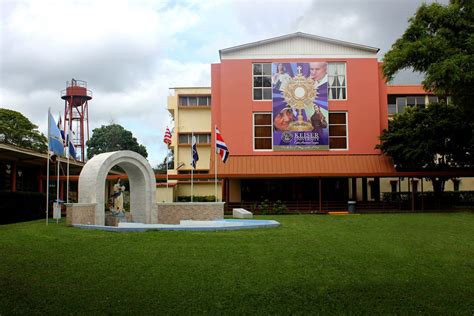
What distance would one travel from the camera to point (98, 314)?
24.4 feet

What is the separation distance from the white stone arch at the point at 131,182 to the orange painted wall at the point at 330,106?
1232 cm

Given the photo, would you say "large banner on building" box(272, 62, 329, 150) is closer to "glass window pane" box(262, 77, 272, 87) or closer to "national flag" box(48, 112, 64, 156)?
"glass window pane" box(262, 77, 272, 87)

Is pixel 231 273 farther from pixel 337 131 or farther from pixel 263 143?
pixel 337 131

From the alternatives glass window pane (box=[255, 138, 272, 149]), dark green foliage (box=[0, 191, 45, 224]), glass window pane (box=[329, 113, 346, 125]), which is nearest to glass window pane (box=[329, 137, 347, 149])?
glass window pane (box=[329, 113, 346, 125])

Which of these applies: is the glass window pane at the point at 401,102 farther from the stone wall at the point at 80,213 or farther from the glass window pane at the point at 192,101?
the stone wall at the point at 80,213

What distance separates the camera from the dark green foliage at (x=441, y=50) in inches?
838

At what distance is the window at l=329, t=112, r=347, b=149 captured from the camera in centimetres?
3344

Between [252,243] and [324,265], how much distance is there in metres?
3.25

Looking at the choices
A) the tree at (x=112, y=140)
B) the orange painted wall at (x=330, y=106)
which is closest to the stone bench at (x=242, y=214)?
the orange painted wall at (x=330, y=106)

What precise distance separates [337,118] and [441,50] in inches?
448

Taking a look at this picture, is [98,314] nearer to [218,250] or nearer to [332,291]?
[332,291]

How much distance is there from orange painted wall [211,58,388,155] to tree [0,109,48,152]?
19392mm

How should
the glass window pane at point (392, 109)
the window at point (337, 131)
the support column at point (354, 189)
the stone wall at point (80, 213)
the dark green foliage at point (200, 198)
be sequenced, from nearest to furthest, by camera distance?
the stone wall at point (80, 213) < the window at point (337, 131) < the support column at point (354, 189) < the dark green foliage at point (200, 198) < the glass window pane at point (392, 109)

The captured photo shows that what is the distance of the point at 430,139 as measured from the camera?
30.4 m
